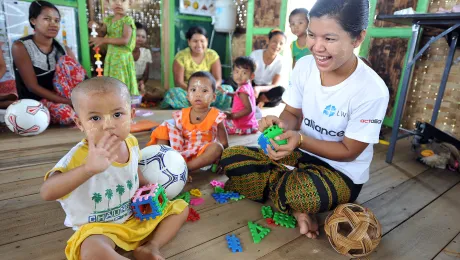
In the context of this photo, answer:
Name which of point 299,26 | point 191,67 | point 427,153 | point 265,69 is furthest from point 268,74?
point 427,153

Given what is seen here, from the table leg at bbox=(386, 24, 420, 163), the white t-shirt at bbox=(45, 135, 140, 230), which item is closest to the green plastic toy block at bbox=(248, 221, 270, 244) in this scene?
the white t-shirt at bbox=(45, 135, 140, 230)

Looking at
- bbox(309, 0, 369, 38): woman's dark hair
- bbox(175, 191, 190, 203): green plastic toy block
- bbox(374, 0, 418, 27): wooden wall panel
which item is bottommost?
bbox(175, 191, 190, 203): green plastic toy block

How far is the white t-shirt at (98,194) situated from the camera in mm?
1049

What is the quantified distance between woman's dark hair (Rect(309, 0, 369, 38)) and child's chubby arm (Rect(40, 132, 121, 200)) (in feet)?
3.05

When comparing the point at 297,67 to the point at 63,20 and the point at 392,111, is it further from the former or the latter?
the point at 63,20

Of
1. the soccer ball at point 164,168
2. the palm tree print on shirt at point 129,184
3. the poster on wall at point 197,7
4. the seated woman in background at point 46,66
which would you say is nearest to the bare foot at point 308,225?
the soccer ball at point 164,168

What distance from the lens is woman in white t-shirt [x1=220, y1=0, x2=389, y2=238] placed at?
4.09 ft

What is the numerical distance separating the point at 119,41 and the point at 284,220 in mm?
2923

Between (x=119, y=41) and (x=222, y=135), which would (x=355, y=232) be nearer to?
(x=222, y=135)

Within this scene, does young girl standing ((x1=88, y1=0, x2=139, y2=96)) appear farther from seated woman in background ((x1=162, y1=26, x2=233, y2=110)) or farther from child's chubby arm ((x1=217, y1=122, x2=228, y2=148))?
child's chubby arm ((x1=217, y1=122, x2=228, y2=148))

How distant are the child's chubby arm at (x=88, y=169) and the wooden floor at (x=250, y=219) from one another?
0.38 meters

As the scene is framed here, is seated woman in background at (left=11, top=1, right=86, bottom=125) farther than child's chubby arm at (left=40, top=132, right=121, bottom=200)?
Yes

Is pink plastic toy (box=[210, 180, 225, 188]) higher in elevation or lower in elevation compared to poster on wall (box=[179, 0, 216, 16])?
lower

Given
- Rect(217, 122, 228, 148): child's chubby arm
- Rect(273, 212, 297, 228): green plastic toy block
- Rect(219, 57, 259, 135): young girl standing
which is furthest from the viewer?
Rect(219, 57, 259, 135): young girl standing
